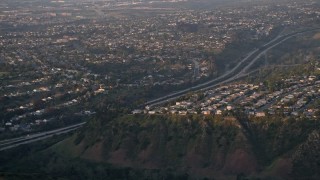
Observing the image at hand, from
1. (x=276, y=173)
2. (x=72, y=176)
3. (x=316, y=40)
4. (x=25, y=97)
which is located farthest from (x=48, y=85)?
(x=316, y=40)

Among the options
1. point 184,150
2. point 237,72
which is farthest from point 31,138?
point 237,72

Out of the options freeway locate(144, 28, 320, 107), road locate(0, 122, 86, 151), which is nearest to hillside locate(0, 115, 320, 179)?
road locate(0, 122, 86, 151)

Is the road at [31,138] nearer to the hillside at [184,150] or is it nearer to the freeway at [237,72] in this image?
the hillside at [184,150]

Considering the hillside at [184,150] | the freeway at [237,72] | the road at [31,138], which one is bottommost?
Answer: the road at [31,138]

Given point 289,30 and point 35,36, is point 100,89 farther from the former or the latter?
point 289,30

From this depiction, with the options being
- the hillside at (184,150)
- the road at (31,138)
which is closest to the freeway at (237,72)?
the road at (31,138)
